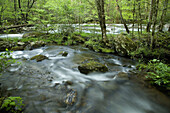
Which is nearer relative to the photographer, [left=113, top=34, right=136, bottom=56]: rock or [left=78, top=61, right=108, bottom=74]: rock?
[left=78, top=61, right=108, bottom=74]: rock

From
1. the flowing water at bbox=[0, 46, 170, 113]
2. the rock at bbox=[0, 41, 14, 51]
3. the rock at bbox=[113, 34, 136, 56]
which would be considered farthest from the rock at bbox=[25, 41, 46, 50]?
the rock at bbox=[113, 34, 136, 56]

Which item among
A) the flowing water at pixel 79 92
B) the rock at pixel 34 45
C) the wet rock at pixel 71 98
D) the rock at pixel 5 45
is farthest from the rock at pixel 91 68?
the rock at pixel 5 45

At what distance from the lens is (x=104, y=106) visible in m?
3.36

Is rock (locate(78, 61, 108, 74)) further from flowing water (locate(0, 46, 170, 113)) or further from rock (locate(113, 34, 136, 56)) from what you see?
rock (locate(113, 34, 136, 56))

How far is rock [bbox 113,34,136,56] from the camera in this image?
24.5 feet

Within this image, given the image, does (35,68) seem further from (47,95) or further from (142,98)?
(142,98)

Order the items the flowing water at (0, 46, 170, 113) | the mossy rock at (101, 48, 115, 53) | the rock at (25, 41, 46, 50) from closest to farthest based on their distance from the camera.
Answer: the flowing water at (0, 46, 170, 113) → the mossy rock at (101, 48, 115, 53) → the rock at (25, 41, 46, 50)

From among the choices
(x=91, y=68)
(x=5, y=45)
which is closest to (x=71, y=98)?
(x=91, y=68)

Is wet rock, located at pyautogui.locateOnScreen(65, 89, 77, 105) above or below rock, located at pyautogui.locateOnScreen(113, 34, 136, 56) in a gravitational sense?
below

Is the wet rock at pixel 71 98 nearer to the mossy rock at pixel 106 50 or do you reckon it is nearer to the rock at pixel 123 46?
the rock at pixel 123 46

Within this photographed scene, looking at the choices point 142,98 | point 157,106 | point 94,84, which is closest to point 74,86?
point 94,84

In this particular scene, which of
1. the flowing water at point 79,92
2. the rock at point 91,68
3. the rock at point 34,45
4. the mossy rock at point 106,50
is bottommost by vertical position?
the flowing water at point 79,92

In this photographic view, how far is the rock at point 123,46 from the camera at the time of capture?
746 centimetres

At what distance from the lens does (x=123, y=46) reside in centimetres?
773
